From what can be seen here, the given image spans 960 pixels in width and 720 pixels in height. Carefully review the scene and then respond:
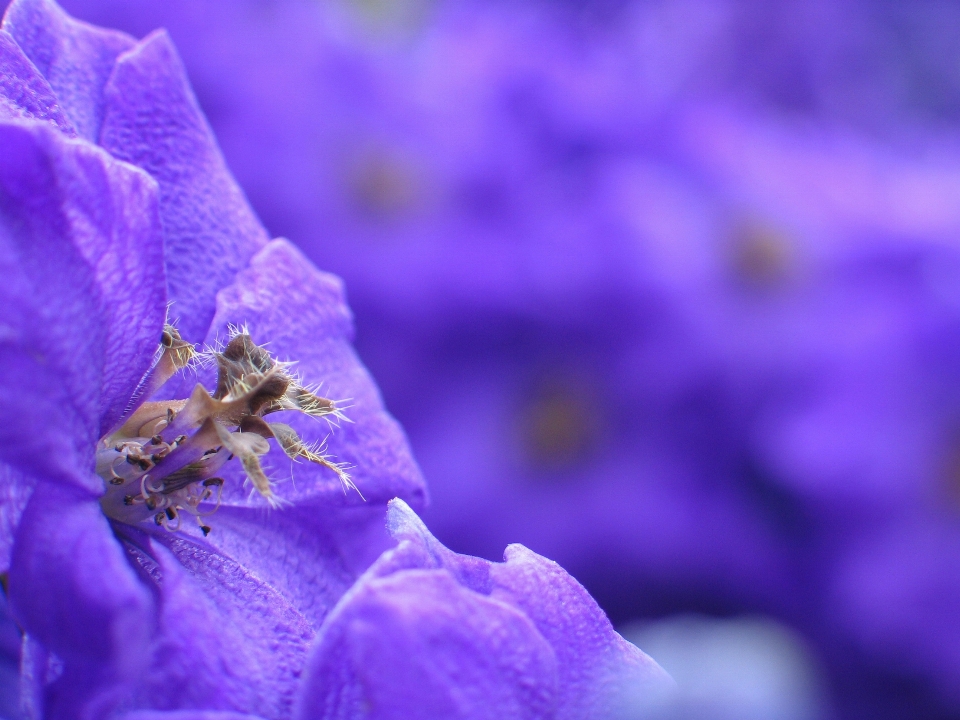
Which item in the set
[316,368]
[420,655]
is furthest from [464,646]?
[316,368]

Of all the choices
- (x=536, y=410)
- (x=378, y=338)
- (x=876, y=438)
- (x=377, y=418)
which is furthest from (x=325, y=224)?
(x=377, y=418)

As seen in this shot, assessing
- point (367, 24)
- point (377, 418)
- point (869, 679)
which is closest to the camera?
point (377, 418)

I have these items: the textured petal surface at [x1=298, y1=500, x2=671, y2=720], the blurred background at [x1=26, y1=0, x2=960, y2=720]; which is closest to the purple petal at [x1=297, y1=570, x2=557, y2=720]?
the textured petal surface at [x1=298, y1=500, x2=671, y2=720]

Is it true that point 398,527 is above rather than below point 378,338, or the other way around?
above

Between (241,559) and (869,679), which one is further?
(869,679)

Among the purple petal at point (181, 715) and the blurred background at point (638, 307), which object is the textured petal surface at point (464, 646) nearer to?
the purple petal at point (181, 715)

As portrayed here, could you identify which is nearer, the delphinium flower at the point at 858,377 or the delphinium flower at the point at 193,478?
the delphinium flower at the point at 193,478

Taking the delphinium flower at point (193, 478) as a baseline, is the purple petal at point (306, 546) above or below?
below

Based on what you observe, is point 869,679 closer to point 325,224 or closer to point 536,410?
point 536,410

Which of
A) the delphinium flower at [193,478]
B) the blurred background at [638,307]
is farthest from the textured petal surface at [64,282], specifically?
the blurred background at [638,307]
